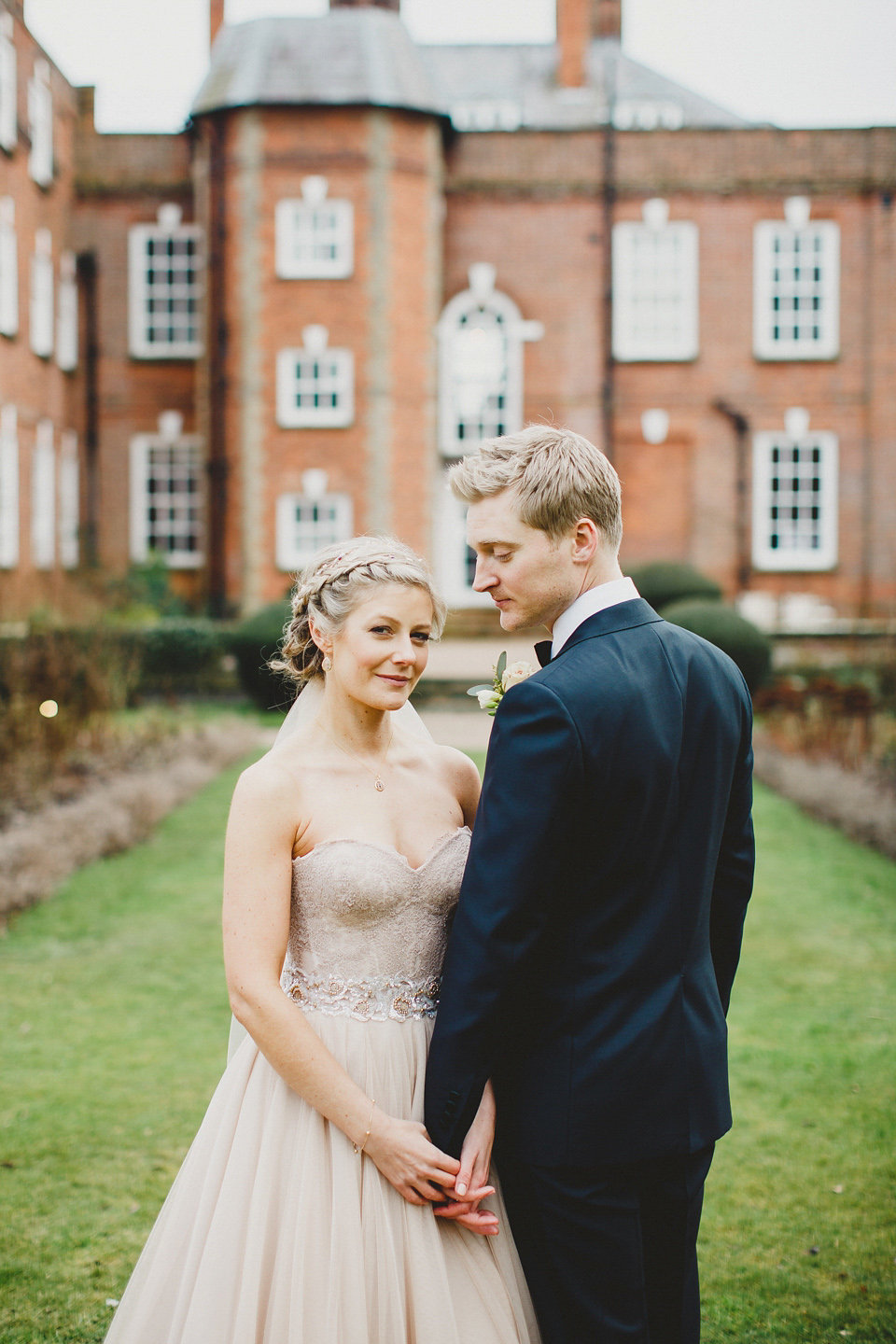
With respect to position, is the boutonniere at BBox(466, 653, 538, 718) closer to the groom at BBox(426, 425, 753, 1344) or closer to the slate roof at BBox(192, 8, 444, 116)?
the groom at BBox(426, 425, 753, 1344)

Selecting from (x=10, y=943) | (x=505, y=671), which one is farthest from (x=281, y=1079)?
(x=10, y=943)

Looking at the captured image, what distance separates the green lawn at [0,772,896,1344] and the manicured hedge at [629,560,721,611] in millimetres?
10049

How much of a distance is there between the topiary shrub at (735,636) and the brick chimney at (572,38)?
46.6 feet

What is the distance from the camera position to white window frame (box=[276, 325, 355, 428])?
19.2 metres

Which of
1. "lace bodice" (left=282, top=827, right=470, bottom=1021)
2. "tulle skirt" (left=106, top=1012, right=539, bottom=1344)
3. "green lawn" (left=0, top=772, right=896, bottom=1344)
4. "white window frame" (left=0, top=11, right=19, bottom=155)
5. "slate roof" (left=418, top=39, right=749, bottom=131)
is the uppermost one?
"slate roof" (left=418, top=39, right=749, bottom=131)

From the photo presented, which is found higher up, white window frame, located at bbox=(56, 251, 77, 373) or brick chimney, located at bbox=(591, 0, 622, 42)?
brick chimney, located at bbox=(591, 0, 622, 42)

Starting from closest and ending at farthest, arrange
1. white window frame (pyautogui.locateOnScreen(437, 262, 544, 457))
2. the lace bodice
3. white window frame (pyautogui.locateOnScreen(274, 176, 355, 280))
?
the lace bodice < white window frame (pyautogui.locateOnScreen(274, 176, 355, 280)) < white window frame (pyautogui.locateOnScreen(437, 262, 544, 457))

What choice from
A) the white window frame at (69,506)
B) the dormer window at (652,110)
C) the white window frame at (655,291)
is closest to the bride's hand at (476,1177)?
the white window frame at (655,291)

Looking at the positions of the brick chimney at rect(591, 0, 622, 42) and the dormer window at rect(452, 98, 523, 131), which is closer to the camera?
the dormer window at rect(452, 98, 523, 131)

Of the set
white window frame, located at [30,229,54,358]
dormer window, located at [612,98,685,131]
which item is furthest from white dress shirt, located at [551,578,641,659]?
dormer window, located at [612,98,685,131]

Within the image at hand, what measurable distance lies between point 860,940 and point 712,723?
5284mm

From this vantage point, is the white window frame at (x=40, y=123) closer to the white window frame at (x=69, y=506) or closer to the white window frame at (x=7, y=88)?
the white window frame at (x=7, y=88)

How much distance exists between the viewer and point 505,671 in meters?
2.54

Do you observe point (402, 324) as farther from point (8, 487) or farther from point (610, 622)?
point (610, 622)
